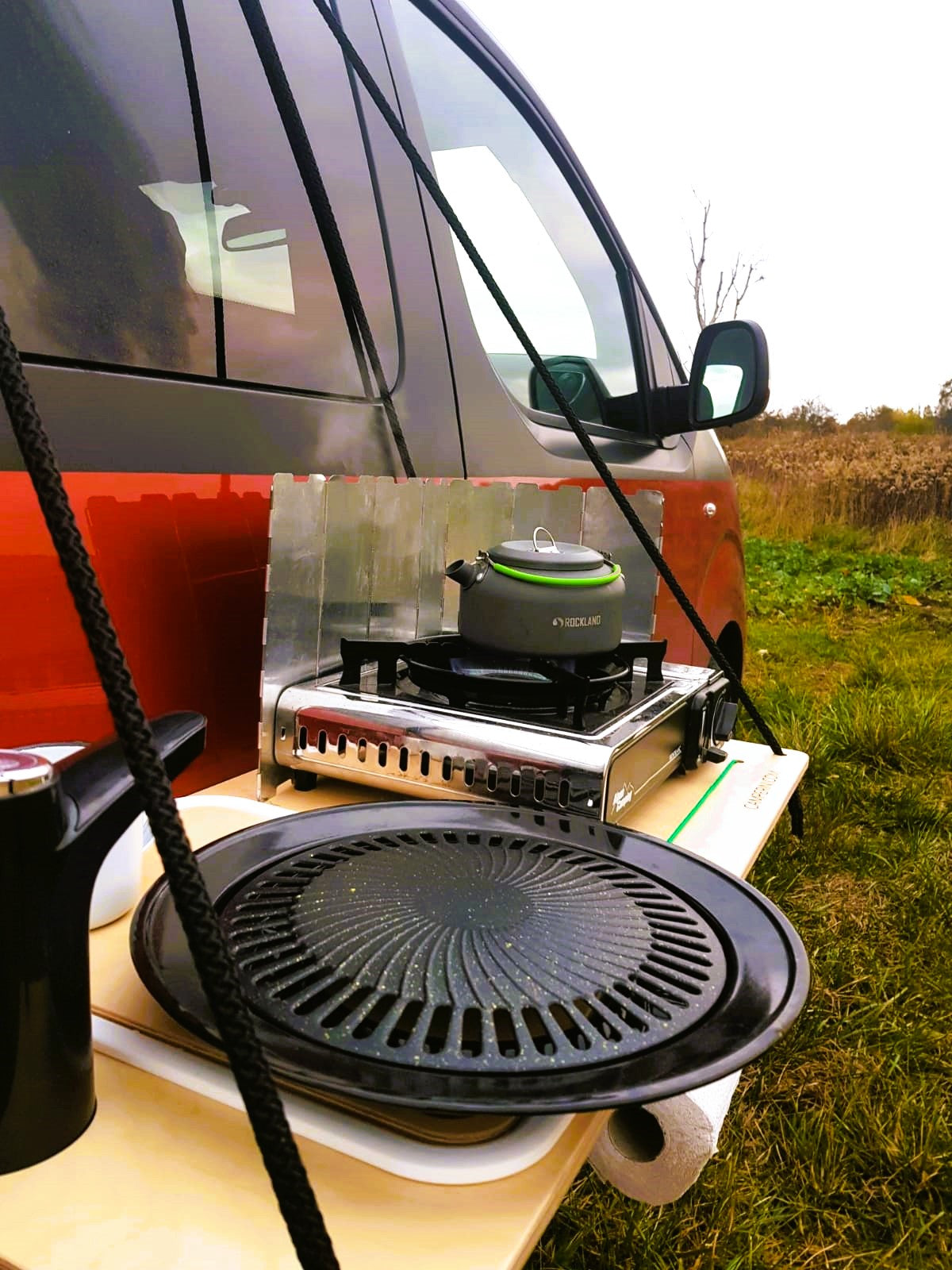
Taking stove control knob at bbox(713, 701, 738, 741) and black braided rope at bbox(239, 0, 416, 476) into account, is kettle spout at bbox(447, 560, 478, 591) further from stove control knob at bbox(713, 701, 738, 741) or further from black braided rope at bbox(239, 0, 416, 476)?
stove control knob at bbox(713, 701, 738, 741)

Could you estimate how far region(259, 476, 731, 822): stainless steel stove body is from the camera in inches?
39.5

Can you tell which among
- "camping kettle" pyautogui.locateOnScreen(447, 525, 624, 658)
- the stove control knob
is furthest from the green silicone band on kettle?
the stove control knob

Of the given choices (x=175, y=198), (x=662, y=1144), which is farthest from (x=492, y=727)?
(x=175, y=198)

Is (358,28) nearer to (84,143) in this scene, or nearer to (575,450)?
(84,143)

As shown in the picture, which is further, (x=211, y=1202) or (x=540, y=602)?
(x=540, y=602)

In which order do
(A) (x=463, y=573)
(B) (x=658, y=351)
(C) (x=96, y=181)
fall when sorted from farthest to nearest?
(B) (x=658, y=351) → (A) (x=463, y=573) → (C) (x=96, y=181)

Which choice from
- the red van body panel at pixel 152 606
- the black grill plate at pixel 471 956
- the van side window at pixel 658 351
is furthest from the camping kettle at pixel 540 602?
the van side window at pixel 658 351

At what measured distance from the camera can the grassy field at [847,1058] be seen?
1.42m

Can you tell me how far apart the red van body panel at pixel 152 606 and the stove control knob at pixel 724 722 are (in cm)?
62

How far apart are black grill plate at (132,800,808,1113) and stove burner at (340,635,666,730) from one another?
0.30m

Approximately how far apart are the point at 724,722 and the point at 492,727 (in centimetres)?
41

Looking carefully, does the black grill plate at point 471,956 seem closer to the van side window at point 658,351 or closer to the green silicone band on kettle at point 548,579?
the green silicone band on kettle at point 548,579

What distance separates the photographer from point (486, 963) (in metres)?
0.61

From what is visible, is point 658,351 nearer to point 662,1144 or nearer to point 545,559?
point 545,559
